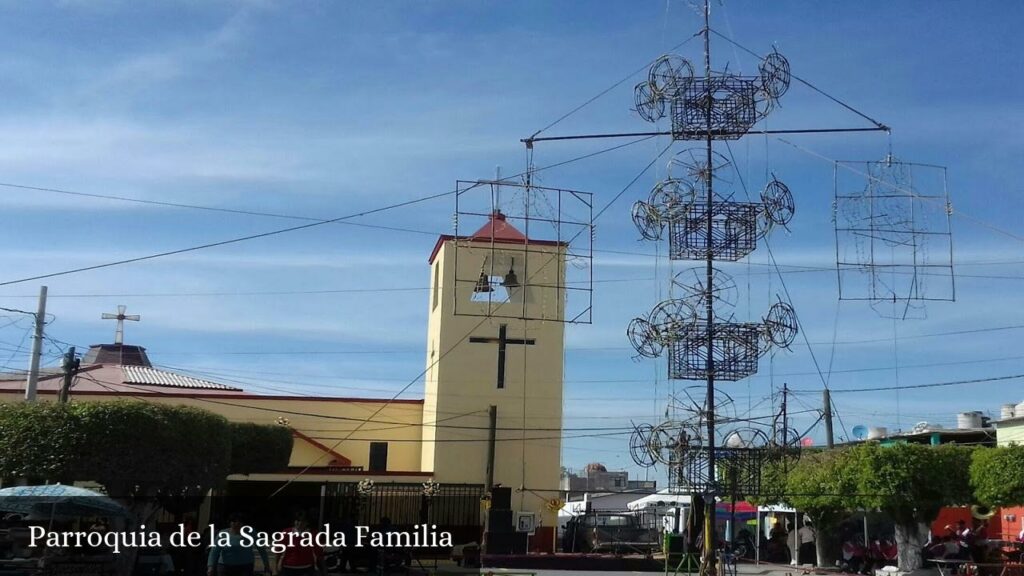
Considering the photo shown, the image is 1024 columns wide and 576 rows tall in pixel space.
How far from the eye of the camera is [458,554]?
26297 mm

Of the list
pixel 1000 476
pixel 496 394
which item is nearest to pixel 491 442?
pixel 496 394

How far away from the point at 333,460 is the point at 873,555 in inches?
707

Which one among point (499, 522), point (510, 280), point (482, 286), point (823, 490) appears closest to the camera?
point (823, 490)

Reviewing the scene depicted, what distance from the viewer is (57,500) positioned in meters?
17.0

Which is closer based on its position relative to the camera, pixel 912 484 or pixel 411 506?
pixel 912 484

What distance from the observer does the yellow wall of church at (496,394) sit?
34000 mm

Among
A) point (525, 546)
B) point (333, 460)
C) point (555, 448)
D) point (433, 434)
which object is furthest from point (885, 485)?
point (333, 460)

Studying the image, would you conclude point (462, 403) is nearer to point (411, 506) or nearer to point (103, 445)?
point (411, 506)

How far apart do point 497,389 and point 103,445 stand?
18114mm

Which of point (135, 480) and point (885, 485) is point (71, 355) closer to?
point (135, 480)

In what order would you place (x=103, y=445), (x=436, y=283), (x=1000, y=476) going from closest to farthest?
(x=103, y=445), (x=1000, y=476), (x=436, y=283)

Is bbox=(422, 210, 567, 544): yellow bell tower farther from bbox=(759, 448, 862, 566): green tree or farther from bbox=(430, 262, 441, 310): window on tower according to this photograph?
bbox=(759, 448, 862, 566): green tree

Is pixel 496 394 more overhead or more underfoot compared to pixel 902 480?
more overhead

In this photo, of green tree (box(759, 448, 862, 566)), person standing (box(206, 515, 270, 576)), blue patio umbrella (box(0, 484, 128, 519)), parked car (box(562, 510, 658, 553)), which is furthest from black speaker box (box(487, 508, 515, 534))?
person standing (box(206, 515, 270, 576))
